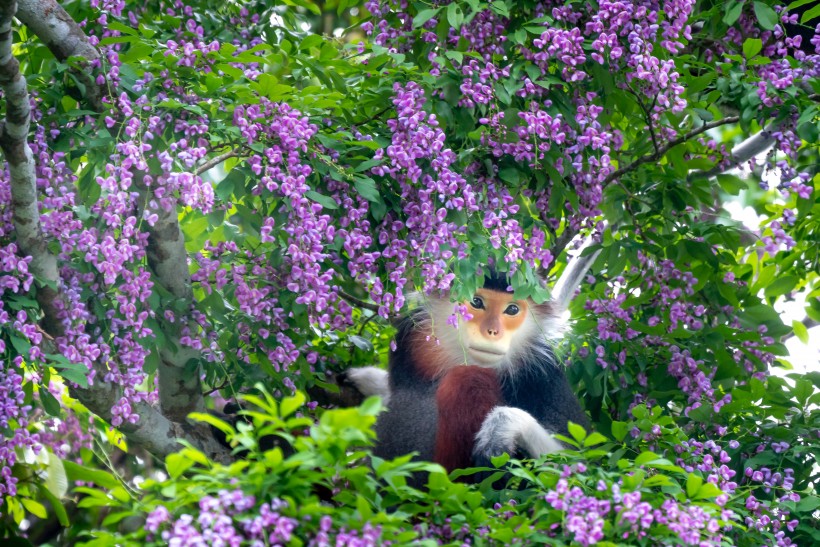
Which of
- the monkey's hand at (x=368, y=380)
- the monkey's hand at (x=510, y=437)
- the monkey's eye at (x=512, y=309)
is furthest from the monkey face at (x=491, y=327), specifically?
the monkey's hand at (x=368, y=380)

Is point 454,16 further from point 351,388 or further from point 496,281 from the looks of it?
point 351,388

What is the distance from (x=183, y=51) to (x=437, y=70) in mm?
698

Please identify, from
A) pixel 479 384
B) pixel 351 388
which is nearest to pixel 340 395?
pixel 351 388

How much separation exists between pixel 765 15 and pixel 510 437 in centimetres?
145

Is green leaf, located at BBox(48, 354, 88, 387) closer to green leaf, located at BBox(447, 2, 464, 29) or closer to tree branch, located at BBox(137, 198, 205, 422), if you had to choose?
tree branch, located at BBox(137, 198, 205, 422)

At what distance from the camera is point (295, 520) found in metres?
2.12

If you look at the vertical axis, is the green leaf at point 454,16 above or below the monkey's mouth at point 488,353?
above

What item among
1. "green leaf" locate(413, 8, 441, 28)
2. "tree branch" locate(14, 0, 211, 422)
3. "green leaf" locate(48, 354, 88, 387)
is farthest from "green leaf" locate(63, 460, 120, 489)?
"green leaf" locate(413, 8, 441, 28)

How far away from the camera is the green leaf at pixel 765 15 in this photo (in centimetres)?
348

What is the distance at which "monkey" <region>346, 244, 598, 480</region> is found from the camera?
3385mm

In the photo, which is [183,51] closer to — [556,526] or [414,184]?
[414,184]

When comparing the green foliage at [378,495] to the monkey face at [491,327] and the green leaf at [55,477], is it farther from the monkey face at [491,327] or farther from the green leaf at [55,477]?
the green leaf at [55,477]

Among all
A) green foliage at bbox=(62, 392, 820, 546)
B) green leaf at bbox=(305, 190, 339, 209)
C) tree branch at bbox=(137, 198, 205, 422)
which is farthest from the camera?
tree branch at bbox=(137, 198, 205, 422)

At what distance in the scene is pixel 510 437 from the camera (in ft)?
10.9
